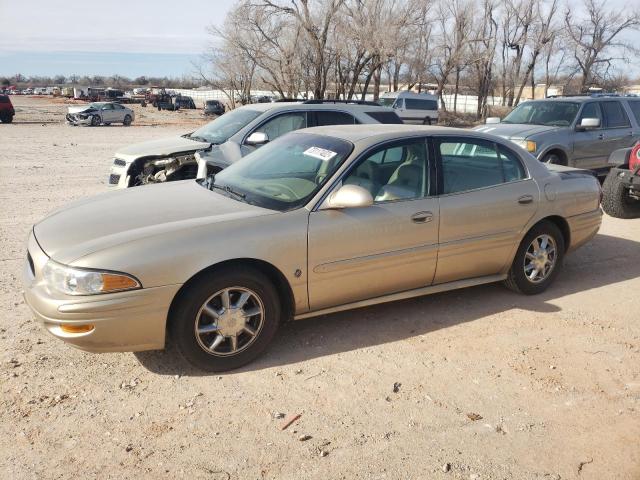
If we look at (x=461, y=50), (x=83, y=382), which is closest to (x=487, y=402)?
(x=83, y=382)

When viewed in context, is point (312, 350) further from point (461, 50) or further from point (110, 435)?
point (461, 50)

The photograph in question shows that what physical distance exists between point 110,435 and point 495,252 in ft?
10.8

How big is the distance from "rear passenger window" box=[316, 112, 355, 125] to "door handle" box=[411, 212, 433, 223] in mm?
4365

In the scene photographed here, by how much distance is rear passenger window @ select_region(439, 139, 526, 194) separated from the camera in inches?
182

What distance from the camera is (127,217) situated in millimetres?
3867

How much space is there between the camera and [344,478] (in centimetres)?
275

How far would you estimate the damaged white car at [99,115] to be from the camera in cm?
3350

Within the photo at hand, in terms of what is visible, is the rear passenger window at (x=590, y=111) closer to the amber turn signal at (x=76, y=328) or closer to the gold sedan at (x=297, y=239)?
the gold sedan at (x=297, y=239)

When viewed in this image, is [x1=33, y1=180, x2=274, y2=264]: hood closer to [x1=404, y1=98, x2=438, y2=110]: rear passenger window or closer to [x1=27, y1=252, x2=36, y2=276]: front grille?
[x1=27, y1=252, x2=36, y2=276]: front grille

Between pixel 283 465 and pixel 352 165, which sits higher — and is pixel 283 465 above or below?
below

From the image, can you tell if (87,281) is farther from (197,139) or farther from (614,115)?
(614,115)

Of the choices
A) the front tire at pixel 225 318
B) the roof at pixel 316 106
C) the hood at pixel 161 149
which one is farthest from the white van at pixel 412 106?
the front tire at pixel 225 318

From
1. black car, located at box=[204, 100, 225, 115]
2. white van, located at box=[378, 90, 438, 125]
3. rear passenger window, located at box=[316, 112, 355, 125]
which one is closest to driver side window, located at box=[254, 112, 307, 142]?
rear passenger window, located at box=[316, 112, 355, 125]

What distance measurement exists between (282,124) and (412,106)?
23.8m
